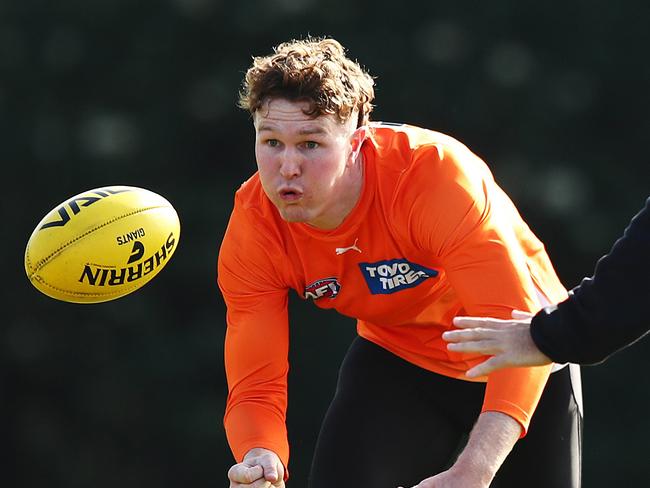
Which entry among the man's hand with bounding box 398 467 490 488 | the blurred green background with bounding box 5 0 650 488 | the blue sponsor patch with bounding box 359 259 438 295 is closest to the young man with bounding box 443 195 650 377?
the man's hand with bounding box 398 467 490 488

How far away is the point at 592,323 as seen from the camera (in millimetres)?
2256

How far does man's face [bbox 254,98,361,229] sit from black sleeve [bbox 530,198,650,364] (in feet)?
3.05

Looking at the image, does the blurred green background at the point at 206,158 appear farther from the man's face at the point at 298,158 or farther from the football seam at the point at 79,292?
the man's face at the point at 298,158

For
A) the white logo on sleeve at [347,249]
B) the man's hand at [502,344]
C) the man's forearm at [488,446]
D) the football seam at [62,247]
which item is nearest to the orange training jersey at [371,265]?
the white logo on sleeve at [347,249]

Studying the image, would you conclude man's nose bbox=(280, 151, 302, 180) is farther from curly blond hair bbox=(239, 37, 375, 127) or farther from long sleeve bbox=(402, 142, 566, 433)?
long sleeve bbox=(402, 142, 566, 433)

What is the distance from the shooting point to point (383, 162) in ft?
10.4

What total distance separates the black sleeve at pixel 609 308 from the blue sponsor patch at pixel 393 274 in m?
0.88

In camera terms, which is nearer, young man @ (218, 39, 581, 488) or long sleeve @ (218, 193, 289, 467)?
young man @ (218, 39, 581, 488)

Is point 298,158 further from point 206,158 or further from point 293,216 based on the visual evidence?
point 206,158

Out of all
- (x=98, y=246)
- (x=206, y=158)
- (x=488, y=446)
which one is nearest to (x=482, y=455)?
(x=488, y=446)

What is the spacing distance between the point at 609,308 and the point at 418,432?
116cm

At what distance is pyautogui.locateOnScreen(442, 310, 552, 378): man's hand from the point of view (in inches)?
92.6

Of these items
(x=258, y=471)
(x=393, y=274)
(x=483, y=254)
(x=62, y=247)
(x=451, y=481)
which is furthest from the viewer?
(x=62, y=247)

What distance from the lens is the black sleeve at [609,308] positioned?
222 cm
